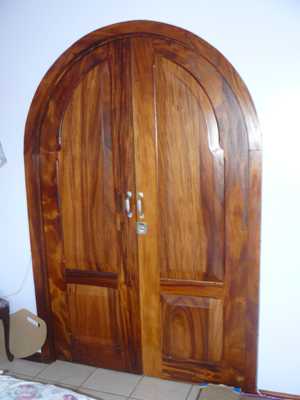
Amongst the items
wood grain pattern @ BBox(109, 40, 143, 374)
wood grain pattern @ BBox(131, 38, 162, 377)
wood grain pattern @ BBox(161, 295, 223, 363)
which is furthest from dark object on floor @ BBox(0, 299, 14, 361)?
wood grain pattern @ BBox(161, 295, 223, 363)

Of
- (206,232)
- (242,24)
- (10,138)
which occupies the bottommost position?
(206,232)

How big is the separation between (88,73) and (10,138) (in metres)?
0.66

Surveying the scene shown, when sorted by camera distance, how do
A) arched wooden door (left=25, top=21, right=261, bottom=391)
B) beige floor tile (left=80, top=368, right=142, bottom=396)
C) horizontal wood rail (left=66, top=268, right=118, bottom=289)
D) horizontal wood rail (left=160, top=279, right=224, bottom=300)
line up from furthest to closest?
1. horizontal wood rail (left=66, top=268, right=118, bottom=289)
2. beige floor tile (left=80, top=368, right=142, bottom=396)
3. horizontal wood rail (left=160, top=279, right=224, bottom=300)
4. arched wooden door (left=25, top=21, right=261, bottom=391)

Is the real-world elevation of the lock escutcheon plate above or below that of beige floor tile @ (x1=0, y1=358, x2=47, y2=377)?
above

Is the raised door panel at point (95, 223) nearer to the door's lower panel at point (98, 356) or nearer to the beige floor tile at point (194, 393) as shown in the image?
Result: the door's lower panel at point (98, 356)

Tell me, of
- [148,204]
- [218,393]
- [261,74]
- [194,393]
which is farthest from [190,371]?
[261,74]

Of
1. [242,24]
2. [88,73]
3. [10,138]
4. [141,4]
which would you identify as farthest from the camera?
[10,138]

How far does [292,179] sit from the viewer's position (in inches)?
71.2

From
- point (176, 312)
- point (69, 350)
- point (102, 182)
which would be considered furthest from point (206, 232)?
point (69, 350)

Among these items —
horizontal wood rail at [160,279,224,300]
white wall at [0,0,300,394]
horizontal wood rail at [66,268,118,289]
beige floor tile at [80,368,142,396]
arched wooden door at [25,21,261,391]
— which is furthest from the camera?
horizontal wood rail at [66,268,118,289]

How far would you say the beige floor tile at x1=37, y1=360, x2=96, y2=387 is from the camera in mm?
2234

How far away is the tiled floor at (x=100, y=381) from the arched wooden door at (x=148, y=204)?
60mm

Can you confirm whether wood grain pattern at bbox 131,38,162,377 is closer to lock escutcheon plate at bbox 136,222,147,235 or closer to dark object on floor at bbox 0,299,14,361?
lock escutcheon plate at bbox 136,222,147,235

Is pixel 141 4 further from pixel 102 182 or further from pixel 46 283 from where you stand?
pixel 46 283
